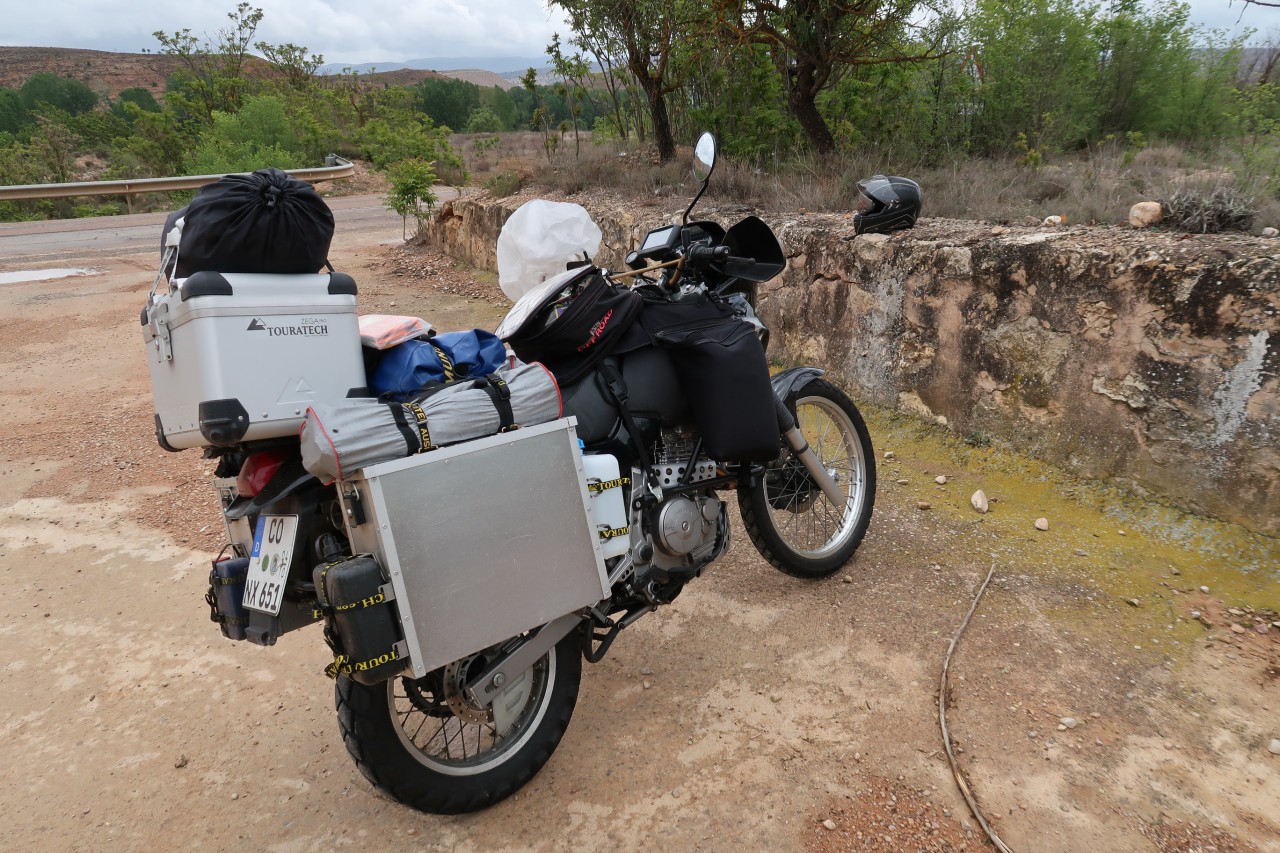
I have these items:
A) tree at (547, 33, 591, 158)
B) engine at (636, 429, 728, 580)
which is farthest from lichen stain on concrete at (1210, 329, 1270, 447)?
tree at (547, 33, 591, 158)

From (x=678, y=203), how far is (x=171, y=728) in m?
5.68

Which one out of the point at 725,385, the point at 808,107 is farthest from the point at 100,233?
the point at 725,385

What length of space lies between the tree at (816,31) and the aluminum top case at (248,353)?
21.0 ft

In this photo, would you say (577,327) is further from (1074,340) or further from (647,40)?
(647,40)

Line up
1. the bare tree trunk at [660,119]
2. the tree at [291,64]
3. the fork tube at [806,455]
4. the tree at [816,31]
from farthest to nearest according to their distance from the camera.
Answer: the tree at [291,64] → the bare tree trunk at [660,119] → the tree at [816,31] → the fork tube at [806,455]

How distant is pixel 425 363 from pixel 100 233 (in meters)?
14.6

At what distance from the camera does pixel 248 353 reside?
70.2 inches

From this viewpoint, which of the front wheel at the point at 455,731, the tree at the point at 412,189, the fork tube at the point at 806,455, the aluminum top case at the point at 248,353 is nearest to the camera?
the aluminum top case at the point at 248,353

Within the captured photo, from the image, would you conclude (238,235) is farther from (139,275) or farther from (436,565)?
(139,275)

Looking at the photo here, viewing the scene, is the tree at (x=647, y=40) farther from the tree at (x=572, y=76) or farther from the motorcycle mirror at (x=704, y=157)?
the motorcycle mirror at (x=704, y=157)

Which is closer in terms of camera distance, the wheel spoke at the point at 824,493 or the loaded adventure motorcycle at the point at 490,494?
the loaded adventure motorcycle at the point at 490,494

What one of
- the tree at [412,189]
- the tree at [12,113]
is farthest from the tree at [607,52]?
the tree at [12,113]

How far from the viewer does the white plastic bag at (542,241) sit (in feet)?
8.42

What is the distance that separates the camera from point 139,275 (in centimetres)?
995
